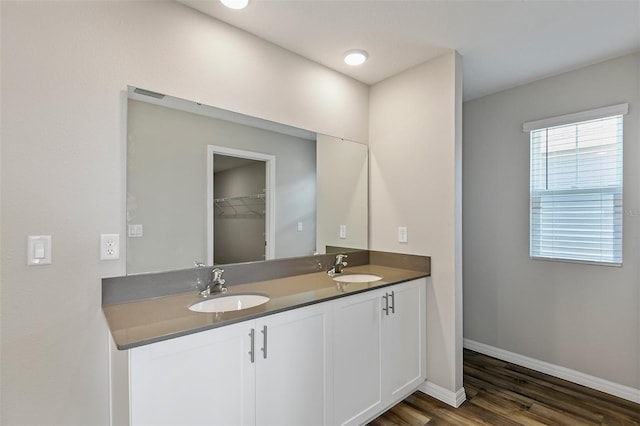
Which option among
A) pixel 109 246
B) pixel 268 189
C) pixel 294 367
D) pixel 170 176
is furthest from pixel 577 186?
pixel 109 246

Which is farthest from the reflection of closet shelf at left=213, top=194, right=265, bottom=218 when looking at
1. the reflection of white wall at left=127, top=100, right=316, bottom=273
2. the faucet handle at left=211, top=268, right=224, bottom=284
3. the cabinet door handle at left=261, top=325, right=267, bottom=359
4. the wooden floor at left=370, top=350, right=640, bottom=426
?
the wooden floor at left=370, top=350, right=640, bottom=426

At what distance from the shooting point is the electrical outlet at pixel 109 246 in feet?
4.99

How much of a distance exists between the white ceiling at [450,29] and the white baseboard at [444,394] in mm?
2404

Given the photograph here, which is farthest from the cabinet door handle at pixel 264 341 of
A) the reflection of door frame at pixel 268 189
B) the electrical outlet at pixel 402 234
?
the electrical outlet at pixel 402 234

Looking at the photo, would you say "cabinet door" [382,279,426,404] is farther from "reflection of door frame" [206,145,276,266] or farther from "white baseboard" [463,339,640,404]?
"white baseboard" [463,339,640,404]

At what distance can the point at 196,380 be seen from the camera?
1.26 m

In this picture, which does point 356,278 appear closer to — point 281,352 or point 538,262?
point 281,352

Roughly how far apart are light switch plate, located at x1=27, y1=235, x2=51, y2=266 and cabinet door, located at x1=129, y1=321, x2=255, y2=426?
2.12ft

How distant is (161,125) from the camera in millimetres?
1729

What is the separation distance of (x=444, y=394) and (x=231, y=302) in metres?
1.67

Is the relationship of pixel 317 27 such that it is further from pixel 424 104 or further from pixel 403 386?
pixel 403 386

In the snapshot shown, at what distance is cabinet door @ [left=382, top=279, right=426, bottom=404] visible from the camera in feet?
6.93

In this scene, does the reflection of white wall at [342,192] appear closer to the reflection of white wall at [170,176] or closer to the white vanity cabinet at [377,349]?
the reflection of white wall at [170,176]

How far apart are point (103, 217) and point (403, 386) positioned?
2082 mm
